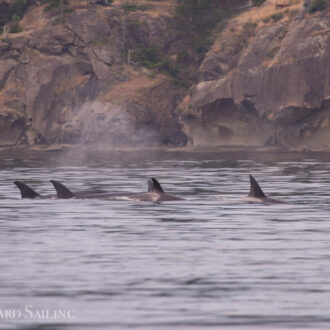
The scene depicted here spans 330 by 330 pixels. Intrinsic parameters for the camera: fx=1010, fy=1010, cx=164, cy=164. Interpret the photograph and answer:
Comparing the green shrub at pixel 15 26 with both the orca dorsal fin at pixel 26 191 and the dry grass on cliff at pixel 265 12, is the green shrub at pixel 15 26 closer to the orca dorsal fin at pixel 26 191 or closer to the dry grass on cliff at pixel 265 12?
the dry grass on cliff at pixel 265 12

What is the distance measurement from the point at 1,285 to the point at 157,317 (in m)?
3.73

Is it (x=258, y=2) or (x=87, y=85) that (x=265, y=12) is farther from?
(x=87, y=85)

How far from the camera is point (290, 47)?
11888 centimetres

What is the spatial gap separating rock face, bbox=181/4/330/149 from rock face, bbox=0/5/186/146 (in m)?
6.11

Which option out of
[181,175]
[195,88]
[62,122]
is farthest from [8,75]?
[181,175]

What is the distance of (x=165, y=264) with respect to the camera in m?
19.9

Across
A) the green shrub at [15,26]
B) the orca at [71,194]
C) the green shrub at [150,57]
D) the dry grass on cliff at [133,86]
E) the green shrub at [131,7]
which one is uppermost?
the green shrub at [131,7]

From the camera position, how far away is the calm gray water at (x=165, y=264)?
49.0 feet

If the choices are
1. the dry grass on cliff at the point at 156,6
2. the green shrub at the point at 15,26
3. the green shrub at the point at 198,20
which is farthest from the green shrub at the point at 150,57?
the green shrub at the point at 15,26

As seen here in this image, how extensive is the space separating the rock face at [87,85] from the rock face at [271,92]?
6105 millimetres

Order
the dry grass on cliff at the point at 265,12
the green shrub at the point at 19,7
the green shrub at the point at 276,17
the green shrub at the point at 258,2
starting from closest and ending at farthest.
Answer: the green shrub at the point at 276,17
the dry grass on cliff at the point at 265,12
the green shrub at the point at 258,2
the green shrub at the point at 19,7

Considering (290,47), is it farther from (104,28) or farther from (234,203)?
(234,203)

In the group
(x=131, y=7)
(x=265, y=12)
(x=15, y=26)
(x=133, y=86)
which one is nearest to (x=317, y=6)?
(x=265, y=12)

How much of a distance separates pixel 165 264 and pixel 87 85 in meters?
117
